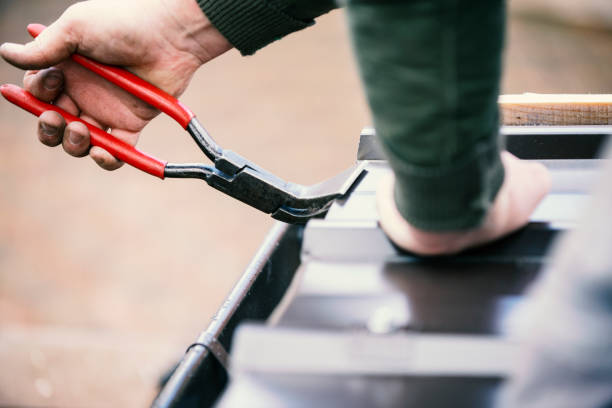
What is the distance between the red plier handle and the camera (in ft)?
2.43

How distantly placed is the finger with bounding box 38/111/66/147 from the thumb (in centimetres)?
6

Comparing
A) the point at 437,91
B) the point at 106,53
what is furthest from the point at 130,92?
the point at 437,91

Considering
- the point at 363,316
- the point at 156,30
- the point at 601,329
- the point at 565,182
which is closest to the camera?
the point at 601,329

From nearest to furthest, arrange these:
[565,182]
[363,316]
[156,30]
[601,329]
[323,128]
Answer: [601,329] → [363,316] → [565,182] → [156,30] → [323,128]

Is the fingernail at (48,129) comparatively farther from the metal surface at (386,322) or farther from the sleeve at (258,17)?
the metal surface at (386,322)

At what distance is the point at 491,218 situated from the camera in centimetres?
51

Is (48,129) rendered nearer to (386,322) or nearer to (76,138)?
(76,138)

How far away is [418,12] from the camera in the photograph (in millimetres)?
390

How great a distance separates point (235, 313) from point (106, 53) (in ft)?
1.23

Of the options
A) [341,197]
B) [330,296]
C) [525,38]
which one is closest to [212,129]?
[525,38]

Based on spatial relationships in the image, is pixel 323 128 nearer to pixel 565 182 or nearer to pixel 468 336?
pixel 565 182

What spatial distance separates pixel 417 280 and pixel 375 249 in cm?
6

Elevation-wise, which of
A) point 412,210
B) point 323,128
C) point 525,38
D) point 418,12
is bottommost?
point 525,38

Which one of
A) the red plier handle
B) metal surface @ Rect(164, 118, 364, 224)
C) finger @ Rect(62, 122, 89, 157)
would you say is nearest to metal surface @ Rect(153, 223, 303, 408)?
metal surface @ Rect(164, 118, 364, 224)
